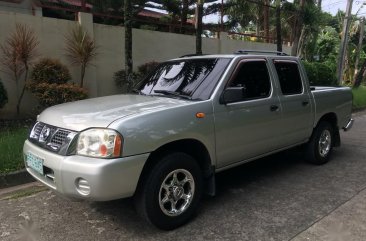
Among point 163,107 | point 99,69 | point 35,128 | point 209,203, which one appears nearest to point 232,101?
point 163,107

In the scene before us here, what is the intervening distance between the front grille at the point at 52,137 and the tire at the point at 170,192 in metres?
0.79

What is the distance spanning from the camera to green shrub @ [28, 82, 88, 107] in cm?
846

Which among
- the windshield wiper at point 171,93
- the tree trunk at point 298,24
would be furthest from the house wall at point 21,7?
the windshield wiper at point 171,93

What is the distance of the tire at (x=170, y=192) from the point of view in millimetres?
3779

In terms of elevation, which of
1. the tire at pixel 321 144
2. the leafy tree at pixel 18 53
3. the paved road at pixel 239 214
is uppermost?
the leafy tree at pixel 18 53

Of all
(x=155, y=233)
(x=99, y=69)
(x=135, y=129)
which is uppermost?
(x=99, y=69)

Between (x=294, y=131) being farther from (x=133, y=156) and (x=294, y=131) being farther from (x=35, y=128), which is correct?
(x=35, y=128)

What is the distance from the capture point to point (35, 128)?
4312 millimetres

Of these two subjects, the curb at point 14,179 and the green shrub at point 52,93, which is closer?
the curb at point 14,179

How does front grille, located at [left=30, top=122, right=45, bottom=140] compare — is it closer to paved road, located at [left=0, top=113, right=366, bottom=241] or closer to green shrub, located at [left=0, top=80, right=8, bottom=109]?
paved road, located at [left=0, top=113, right=366, bottom=241]

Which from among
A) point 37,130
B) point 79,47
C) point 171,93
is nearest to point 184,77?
point 171,93

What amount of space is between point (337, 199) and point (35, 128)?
353 centimetres

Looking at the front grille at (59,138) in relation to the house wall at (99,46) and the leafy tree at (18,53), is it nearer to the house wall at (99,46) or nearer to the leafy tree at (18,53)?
the leafy tree at (18,53)

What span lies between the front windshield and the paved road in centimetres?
133
